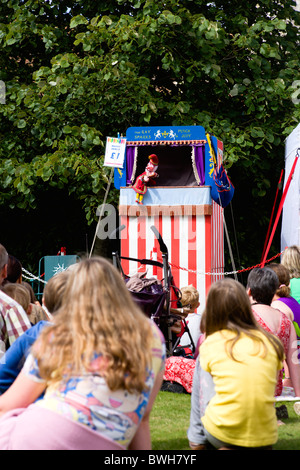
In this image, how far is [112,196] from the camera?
11.2 m

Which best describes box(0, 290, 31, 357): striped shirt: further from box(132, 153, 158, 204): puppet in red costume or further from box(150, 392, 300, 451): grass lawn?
box(132, 153, 158, 204): puppet in red costume

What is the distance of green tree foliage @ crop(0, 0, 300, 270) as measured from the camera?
10.7 metres

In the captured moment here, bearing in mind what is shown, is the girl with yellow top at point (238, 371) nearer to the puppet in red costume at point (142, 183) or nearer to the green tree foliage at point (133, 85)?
the puppet in red costume at point (142, 183)

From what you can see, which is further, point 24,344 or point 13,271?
point 13,271

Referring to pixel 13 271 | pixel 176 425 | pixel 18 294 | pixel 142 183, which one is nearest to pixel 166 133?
pixel 142 183

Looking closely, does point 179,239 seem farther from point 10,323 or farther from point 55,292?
point 55,292

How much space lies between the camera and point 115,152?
371 inches

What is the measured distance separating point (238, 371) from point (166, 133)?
6981 millimetres

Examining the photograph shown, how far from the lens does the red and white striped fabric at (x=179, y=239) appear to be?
9.51 metres

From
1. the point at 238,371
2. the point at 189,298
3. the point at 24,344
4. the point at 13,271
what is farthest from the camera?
the point at 189,298

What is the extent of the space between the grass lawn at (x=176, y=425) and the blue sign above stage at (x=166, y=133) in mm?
4585

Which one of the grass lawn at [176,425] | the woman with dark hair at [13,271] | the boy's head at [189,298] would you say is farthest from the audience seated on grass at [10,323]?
the boy's head at [189,298]

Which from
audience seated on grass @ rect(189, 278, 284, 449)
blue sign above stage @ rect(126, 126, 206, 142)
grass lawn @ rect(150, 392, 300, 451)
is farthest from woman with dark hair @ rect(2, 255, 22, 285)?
blue sign above stage @ rect(126, 126, 206, 142)
